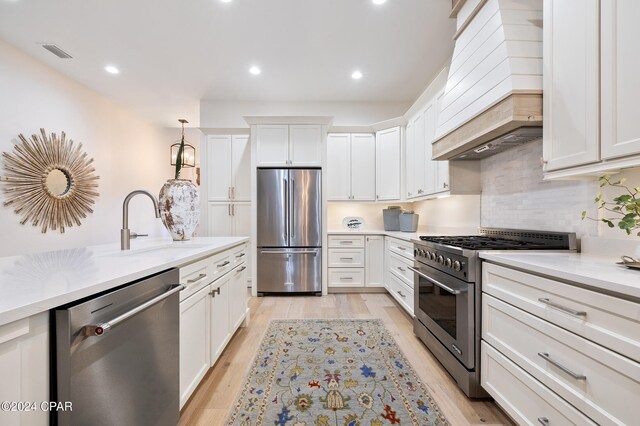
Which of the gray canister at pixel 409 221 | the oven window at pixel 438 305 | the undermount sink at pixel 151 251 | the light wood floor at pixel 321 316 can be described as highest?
the gray canister at pixel 409 221

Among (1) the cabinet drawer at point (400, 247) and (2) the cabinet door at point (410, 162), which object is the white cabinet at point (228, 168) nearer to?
(1) the cabinet drawer at point (400, 247)

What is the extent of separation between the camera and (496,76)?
5.53 feet

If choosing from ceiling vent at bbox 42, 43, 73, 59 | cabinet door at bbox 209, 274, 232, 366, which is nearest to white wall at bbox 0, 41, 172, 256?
ceiling vent at bbox 42, 43, 73, 59

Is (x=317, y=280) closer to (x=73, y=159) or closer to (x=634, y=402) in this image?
(x=634, y=402)

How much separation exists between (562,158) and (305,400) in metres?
1.99

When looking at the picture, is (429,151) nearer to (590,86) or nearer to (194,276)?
(590,86)

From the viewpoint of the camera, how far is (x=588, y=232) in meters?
1.61

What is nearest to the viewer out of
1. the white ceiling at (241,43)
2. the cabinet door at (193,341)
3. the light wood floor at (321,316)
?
the cabinet door at (193,341)

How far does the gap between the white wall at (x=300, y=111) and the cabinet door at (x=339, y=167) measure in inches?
16.6

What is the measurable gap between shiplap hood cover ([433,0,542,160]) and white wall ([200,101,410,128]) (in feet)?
7.43

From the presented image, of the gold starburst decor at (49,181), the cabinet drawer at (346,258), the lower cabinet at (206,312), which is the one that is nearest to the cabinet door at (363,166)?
the cabinet drawer at (346,258)

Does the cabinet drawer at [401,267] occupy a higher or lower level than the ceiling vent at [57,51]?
lower

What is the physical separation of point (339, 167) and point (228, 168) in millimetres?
1757

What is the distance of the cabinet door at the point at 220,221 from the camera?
427 cm
